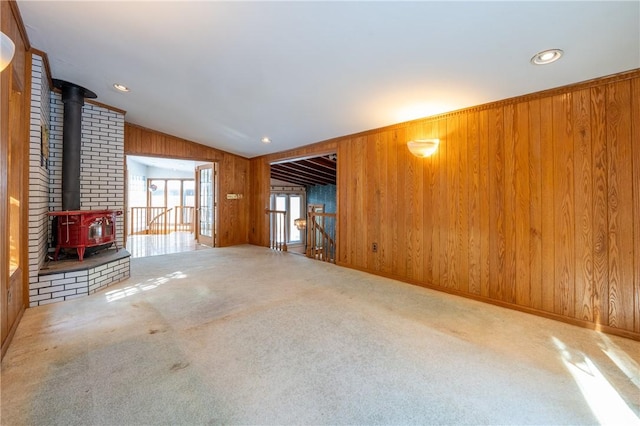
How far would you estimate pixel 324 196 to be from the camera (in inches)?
365

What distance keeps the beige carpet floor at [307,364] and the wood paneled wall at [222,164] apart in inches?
132

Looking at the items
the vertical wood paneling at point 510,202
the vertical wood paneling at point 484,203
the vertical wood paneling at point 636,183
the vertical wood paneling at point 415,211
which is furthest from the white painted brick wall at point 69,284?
the vertical wood paneling at point 636,183

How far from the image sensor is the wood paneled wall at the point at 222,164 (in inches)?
207

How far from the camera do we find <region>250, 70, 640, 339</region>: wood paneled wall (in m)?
2.22

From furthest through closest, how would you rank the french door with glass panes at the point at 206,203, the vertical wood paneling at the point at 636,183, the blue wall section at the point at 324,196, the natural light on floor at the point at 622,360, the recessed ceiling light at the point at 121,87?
the blue wall section at the point at 324,196 → the french door with glass panes at the point at 206,203 → the recessed ceiling light at the point at 121,87 → the vertical wood paneling at the point at 636,183 → the natural light on floor at the point at 622,360

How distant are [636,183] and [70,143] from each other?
5903 mm

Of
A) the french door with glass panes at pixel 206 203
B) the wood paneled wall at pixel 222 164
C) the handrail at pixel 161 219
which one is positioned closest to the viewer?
the wood paneled wall at pixel 222 164

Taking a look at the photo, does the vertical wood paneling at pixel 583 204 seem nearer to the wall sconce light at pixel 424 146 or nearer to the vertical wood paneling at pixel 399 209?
the wall sconce light at pixel 424 146

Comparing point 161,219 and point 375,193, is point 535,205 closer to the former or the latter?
point 375,193

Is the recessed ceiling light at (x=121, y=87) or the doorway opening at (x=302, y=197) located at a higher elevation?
the recessed ceiling light at (x=121, y=87)

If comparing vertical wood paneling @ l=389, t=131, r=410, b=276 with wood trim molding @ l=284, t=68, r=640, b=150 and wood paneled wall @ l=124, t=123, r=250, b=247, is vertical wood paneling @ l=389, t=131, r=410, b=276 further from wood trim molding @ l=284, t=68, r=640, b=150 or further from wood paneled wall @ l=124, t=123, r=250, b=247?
wood paneled wall @ l=124, t=123, r=250, b=247

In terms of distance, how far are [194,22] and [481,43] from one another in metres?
2.14

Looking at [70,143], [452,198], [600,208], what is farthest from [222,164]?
[600,208]

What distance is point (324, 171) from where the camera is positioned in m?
7.44
